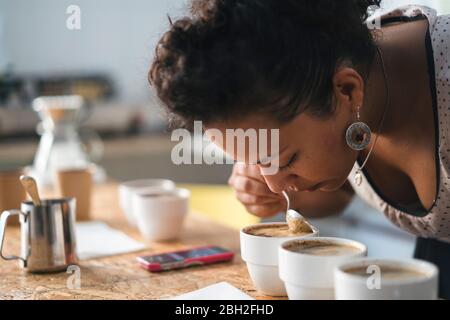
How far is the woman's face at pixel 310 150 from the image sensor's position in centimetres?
88

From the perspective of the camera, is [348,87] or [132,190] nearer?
[348,87]

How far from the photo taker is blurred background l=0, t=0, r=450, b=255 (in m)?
3.40

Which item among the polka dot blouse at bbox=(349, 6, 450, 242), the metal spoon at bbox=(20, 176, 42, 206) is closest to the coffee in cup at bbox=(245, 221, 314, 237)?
the polka dot blouse at bbox=(349, 6, 450, 242)

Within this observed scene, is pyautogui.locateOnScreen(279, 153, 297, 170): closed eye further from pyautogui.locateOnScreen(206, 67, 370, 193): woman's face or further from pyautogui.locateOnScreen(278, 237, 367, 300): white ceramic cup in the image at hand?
pyautogui.locateOnScreen(278, 237, 367, 300): white ceramic cup

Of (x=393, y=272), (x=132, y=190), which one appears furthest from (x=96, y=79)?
(x=393, y=272)

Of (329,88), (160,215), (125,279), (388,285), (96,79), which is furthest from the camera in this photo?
(96,79)

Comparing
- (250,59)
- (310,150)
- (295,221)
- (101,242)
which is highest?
(250,59)

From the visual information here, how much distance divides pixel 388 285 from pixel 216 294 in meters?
0.30

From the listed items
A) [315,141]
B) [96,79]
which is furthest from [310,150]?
[96,79]

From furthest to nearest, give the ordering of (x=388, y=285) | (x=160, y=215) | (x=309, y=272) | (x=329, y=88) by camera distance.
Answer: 1. (x=160, y=215)
2. (x=329, y=88)
3. (x=309, y=272)
4. (x=388, y=285)

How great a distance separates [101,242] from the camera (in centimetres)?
128

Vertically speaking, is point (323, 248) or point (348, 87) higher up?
point (348, 87)

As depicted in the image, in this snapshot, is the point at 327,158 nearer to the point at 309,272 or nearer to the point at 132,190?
the point at 309,272
